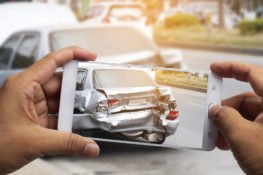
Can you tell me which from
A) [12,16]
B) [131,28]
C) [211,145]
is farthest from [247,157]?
[12,16]

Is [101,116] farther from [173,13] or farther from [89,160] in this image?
[173,13]

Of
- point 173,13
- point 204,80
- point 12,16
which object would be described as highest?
point 204,80

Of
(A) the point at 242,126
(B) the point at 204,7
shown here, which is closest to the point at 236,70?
(A) the point at 242,126

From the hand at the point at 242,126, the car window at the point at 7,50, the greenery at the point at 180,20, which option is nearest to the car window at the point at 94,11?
the greenery at the point at 180,20

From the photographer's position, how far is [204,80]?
1788 mm

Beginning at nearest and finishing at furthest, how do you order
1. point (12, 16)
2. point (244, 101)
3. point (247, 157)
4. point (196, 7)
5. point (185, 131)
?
point (247, 157)
point (185, 131)
point (244, 101)
point (12, 16)
point (196, 7)

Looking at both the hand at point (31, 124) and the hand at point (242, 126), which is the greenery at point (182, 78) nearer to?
the hand at point (242, 126)

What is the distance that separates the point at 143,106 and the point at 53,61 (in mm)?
323

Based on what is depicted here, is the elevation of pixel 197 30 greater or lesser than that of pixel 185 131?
lesser

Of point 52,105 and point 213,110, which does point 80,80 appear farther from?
point 213,110

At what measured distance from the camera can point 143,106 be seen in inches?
72.9

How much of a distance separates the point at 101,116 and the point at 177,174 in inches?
72.0

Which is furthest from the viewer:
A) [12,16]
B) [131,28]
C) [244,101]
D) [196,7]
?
[196,7]

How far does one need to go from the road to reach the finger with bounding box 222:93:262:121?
150cm
